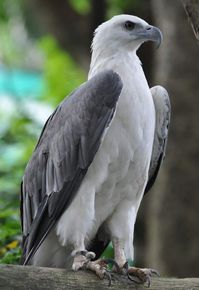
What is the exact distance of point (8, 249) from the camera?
6703mm

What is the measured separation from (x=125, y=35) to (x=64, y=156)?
1.14 meters

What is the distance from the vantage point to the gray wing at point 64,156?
21.1 ft

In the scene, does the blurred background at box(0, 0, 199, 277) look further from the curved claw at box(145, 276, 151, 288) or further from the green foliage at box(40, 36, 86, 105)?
the curved claw at box(145, 276, 151, 288)

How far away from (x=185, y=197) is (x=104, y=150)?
4423mm

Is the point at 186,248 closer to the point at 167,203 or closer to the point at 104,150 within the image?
the point at 167,203

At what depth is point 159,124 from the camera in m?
6.95

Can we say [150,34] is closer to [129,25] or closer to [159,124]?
[129,25]

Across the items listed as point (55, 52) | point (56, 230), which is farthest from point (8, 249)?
point (55, 52)

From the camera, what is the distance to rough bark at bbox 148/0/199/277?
1063 cm

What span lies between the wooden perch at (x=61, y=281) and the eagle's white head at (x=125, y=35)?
1983mm

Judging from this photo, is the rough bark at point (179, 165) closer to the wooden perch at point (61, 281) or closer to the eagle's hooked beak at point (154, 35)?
the eagle's hooked beak at point (154, 35)

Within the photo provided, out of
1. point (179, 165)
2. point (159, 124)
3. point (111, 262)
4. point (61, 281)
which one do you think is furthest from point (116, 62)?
point (179, 165)

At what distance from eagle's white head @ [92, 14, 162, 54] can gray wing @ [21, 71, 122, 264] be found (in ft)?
1.48

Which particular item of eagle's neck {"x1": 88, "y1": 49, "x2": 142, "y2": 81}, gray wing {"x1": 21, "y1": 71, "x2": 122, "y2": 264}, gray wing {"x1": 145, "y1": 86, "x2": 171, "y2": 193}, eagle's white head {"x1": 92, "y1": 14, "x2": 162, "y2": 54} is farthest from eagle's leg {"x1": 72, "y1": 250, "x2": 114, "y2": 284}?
eagle's white head {"x1": 92, "y1": 14, "x2": 162, "y2": 54}
